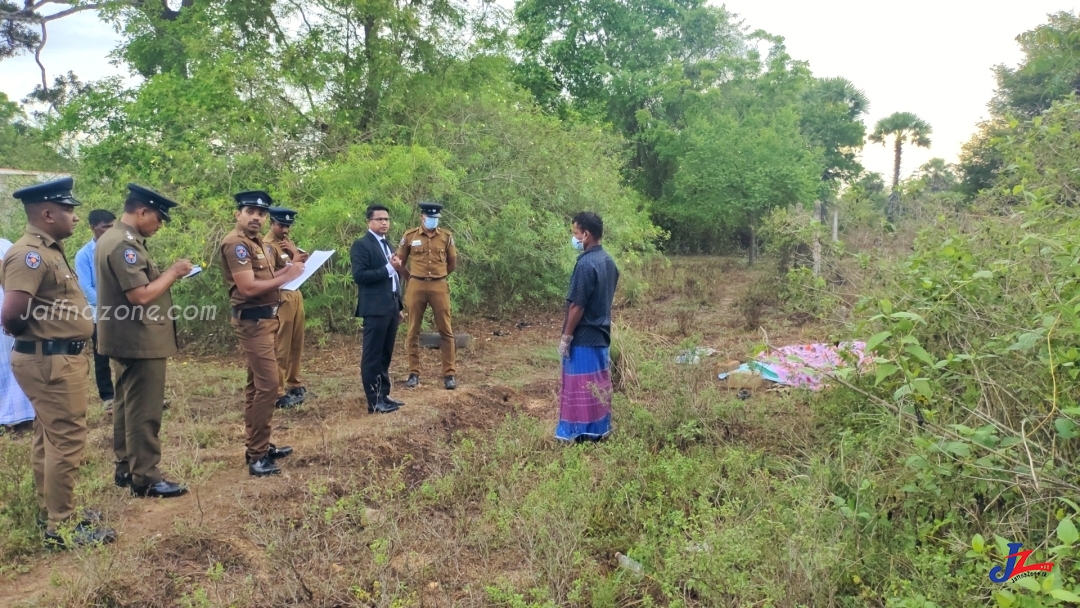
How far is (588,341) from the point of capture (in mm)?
4746

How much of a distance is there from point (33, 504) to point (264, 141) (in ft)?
20.1

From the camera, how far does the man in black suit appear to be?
19.0ft

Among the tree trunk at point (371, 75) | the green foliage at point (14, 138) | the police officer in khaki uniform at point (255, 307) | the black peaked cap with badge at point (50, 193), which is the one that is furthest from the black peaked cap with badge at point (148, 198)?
the green foliage at point (14, 138)

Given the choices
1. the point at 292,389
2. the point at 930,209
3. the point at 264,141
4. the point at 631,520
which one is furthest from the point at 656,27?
the point at 631,520

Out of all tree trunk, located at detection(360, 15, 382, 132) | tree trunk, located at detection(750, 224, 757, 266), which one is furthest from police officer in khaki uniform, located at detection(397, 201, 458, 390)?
tree trunk, located at detection(750, 224, 757, 266)

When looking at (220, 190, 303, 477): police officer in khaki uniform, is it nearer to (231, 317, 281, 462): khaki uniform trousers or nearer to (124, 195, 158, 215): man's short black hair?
(231, 317, 281, 462): khaki uniform trousers

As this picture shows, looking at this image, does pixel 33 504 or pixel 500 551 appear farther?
pixel 33 504

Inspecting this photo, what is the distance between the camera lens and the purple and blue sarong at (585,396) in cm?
477

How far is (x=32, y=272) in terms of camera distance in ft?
11.2

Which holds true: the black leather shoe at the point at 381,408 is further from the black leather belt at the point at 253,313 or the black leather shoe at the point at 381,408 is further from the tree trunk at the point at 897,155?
the tree trunk at the point at 897,155

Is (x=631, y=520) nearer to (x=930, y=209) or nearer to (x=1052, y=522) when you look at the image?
(x=1052, y=522)

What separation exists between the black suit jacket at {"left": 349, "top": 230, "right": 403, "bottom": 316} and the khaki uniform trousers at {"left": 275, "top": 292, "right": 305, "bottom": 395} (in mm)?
642

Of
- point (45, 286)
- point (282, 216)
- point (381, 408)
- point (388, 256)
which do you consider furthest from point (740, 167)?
point (45, 286)

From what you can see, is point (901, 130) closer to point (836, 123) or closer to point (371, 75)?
point (836, 123)
